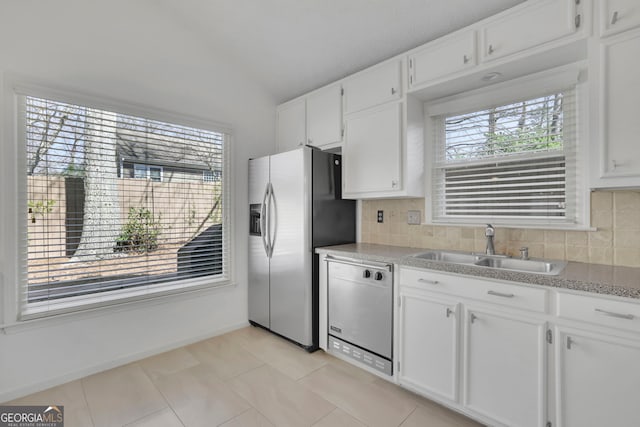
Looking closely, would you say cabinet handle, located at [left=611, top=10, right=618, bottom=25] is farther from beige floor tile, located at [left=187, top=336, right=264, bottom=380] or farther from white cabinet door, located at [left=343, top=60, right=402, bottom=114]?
beige floor tile, located at [left=187, top=336, right=264, bottom=380]

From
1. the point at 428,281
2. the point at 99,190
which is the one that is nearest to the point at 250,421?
the point at 428,281

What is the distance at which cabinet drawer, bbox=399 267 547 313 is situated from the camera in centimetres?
157

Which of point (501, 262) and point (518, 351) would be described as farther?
point (501, 262)

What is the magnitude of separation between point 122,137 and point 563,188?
10.9 feet

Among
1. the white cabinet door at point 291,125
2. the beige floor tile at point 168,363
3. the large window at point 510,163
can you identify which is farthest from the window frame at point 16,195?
the large window at point 510,163

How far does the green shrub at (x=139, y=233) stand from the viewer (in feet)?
8.38

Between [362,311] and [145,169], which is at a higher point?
[145,169]

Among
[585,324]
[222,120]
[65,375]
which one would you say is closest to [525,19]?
[585,324]

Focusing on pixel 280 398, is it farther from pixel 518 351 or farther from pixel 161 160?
pixel 161 160

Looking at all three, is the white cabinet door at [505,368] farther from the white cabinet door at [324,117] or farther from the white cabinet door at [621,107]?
the white cabinet door at [324,117]

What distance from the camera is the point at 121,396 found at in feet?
6.88

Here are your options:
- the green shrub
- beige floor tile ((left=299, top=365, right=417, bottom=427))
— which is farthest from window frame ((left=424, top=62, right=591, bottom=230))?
the green shrub

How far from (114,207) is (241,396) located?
5.78 ft

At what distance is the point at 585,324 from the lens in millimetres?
1437
